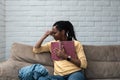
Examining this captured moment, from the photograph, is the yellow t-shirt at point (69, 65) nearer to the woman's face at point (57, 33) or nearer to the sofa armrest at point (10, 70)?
the woman's face at point (57, 33)

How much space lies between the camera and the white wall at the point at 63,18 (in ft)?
10.1

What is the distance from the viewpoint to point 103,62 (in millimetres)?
2795

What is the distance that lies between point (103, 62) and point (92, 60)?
123 millimetres

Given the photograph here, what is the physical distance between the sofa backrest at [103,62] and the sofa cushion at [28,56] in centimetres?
44

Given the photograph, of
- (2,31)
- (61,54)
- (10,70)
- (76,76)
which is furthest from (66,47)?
(2,31)

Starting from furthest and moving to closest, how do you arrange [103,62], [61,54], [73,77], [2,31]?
[2,31]
[103,62]
[61,54]
[73,77]

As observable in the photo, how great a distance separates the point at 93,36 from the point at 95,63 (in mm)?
474

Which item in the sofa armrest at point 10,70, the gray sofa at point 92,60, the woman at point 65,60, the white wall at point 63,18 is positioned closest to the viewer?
the sofa armrest at point 10,70

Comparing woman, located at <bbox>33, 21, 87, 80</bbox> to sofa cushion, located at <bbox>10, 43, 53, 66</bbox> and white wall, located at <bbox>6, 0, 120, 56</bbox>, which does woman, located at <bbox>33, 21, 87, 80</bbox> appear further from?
white wall, located at <bbox>6, 0, 120, 56</bbox>

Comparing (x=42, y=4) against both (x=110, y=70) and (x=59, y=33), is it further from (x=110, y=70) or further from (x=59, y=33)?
(x=110, y=70)

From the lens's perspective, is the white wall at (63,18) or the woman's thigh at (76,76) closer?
the woman's thigh at (76,76)

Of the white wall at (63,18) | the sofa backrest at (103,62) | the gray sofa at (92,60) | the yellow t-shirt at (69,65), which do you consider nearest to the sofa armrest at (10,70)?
the gray sofa at (92,60)

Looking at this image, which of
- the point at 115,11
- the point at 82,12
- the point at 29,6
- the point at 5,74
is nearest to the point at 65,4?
the point at 82,12

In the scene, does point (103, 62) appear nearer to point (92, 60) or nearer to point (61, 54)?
point (92, 60)
